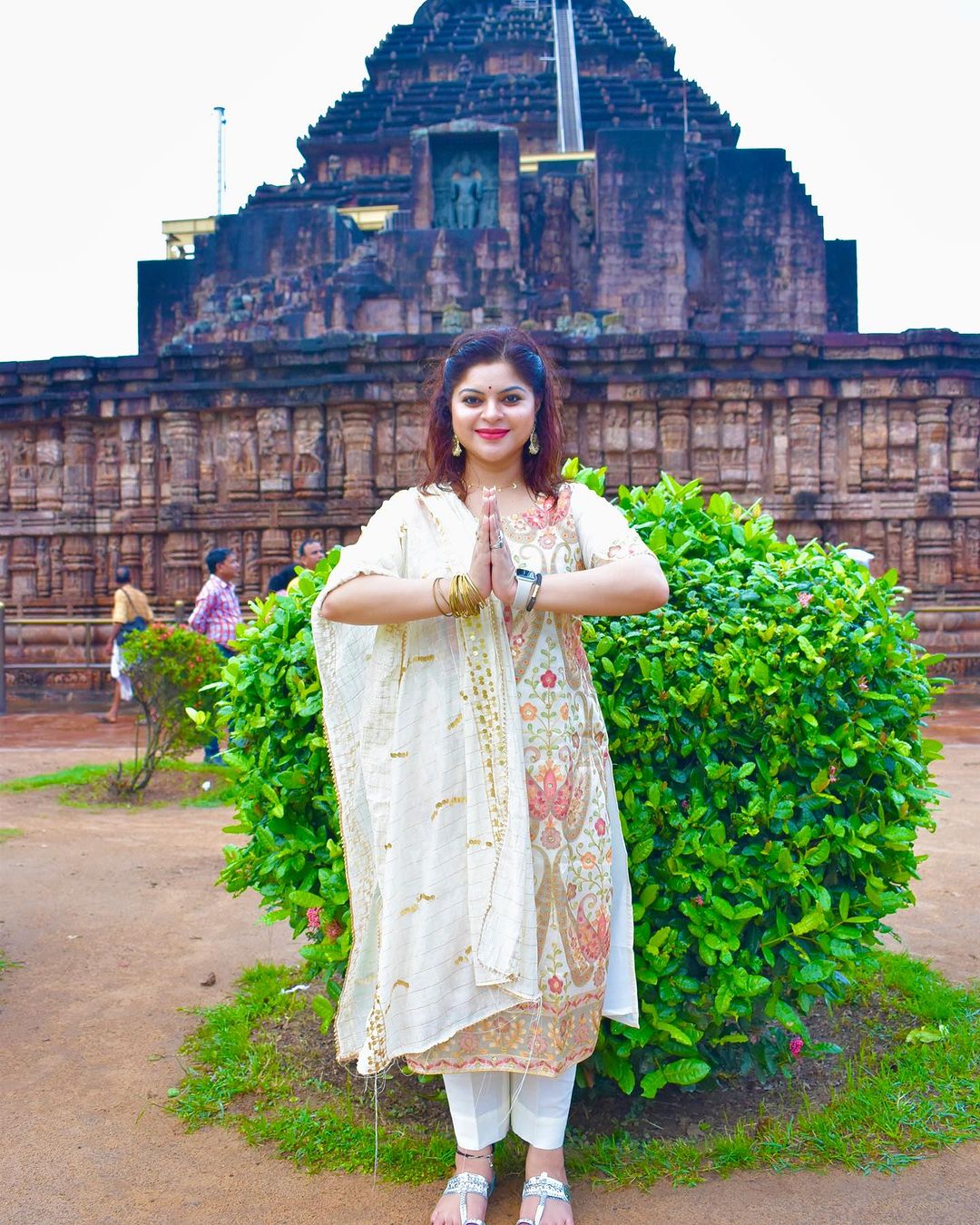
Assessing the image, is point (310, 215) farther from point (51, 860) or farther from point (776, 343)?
point (51, 860)

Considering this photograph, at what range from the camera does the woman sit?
7.59 ft

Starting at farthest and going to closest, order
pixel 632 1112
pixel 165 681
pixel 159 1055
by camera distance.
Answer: pixel 165 681 < pixel 159 1055 < pixel 632 1112

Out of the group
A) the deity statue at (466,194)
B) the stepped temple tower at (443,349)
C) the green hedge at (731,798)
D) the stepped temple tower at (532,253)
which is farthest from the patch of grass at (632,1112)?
the deity statue at (466,194)

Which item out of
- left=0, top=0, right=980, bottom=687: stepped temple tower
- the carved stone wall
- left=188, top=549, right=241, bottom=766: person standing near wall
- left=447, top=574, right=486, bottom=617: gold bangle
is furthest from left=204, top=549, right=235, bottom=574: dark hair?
left=447, top=574, right=486, bottom=617: gold bangle

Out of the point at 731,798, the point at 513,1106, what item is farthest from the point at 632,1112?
the point at 731,798

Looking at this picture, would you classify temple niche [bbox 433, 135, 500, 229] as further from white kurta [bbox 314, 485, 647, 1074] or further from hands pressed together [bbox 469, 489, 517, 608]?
hands pressed together [bbox 469, 489, 517, 608]

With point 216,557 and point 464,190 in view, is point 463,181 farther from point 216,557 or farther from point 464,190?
point 216,557

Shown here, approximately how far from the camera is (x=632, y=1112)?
2867 mm

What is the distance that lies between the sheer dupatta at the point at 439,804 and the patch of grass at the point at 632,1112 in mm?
496

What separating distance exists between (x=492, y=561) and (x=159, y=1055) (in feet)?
7.12

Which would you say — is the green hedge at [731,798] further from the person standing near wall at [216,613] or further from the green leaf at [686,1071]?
the person standing near wall at [216,613]

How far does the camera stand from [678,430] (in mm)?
14258

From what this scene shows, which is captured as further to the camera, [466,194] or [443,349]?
[466,194]

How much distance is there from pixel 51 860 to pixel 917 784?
445 cm
